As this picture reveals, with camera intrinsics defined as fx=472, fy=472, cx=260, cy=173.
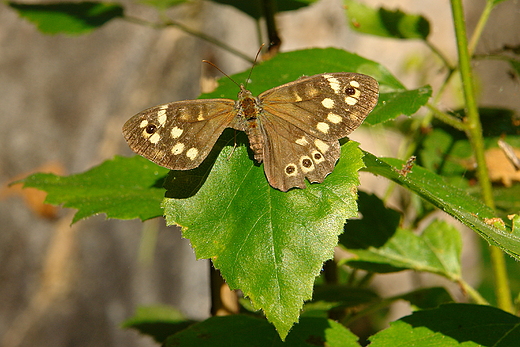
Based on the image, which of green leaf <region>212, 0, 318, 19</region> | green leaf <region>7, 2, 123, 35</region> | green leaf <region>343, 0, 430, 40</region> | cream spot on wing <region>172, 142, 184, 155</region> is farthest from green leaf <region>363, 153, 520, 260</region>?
green leaf <region>7, 2, 123, 35</region>


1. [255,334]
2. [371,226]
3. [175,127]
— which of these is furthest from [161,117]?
[371,226]

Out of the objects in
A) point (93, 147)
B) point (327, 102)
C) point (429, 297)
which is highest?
point (327, 102)

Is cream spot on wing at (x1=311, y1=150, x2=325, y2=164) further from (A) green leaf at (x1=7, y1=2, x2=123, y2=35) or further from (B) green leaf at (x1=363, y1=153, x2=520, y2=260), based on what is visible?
(A) green leaf at (x1=7, y1=2, x2=123, y2=35)

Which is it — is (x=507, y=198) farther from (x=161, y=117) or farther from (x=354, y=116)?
(x=161, y=117)

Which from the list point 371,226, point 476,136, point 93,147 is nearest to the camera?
point 476,136

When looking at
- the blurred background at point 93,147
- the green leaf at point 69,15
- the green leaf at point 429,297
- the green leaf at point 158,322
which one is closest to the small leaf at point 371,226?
the green leaf at point 429,297

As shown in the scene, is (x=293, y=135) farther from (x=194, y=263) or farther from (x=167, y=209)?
(x=194, y=263)

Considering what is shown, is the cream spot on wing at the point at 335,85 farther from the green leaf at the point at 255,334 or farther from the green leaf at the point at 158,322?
the green leaf at the point at 158,322
